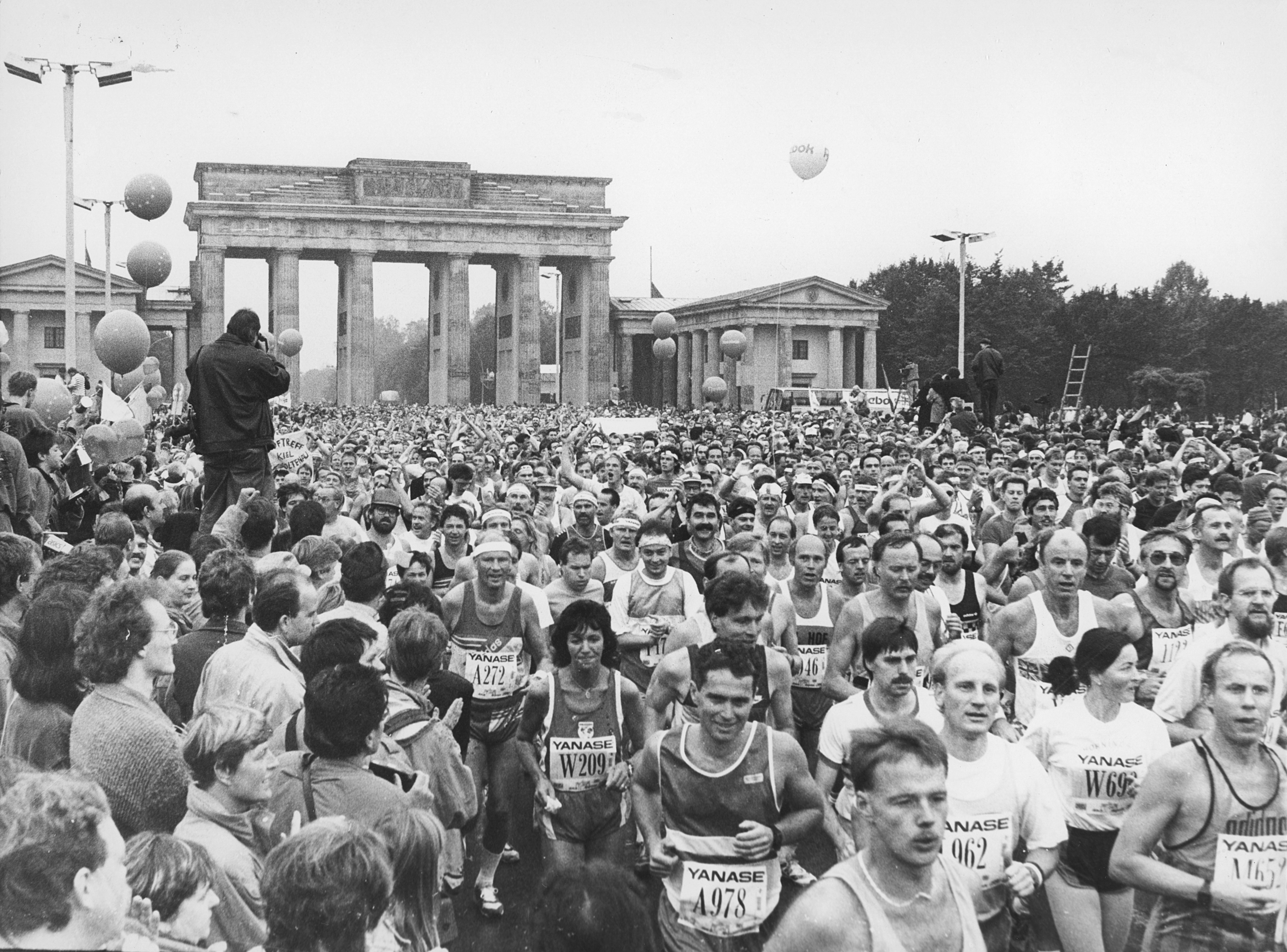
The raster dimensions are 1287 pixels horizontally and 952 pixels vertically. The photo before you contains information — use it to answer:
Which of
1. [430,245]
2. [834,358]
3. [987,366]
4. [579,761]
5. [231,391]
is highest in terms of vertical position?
[430,245]

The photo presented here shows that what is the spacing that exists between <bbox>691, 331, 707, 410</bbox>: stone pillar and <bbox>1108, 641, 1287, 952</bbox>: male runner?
81244mm

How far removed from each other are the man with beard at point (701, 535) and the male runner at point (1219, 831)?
553 centimetres

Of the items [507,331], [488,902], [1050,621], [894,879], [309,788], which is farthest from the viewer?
[507,331]

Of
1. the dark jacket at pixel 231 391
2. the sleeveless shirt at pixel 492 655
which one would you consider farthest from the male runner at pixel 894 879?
the dark jacket at pixel 231 391

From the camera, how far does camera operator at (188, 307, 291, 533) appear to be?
10.2 meters

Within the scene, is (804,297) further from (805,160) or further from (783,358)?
(805,160)

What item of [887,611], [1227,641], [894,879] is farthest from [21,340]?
[894,879]

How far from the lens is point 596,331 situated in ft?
290

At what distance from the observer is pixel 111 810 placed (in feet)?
14.9

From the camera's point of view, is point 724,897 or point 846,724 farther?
point 846,724

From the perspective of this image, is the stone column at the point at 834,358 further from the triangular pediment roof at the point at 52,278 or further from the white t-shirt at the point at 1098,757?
the white t-shirt at the point at 1098,757

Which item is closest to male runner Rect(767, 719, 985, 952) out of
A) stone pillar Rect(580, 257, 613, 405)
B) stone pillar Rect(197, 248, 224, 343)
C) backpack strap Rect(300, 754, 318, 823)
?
backpack strap Rect(300, 754, 318, 823)

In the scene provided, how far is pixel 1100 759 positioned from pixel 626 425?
26.1m

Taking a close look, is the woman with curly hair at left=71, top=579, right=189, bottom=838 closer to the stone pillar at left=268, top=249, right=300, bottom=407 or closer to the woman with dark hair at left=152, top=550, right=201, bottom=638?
the woman with dark hair at left=152, top=550, right=201, bottom=638
